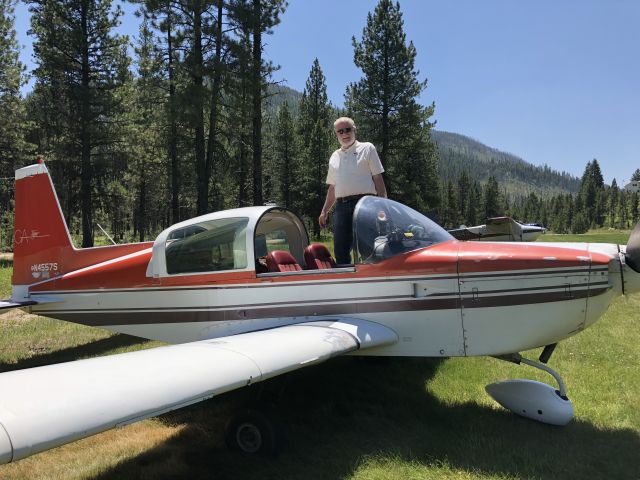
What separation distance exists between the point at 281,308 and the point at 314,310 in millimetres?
332

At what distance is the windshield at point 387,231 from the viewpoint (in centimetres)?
395

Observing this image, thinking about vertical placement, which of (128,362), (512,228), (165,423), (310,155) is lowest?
(165,423)

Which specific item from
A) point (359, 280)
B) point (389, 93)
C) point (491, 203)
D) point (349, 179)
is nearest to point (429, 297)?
point (359, 280)

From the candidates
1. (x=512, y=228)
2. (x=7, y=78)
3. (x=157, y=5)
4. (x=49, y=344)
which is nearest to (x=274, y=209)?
(x=49, y=344)

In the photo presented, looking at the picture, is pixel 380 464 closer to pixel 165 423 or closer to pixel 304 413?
pixel 304 413

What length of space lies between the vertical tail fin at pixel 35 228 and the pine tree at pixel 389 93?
71.0 feet

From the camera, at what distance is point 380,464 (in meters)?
3.17

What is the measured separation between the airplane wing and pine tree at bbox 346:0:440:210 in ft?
77.4

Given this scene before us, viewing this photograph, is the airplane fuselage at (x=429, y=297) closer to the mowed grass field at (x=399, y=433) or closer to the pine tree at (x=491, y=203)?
the mowed grass field at (x=399, y=433)

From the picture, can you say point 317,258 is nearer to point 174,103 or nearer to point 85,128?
point 174,103

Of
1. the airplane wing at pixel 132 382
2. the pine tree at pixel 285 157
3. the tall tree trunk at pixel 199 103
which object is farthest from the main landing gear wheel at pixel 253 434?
the pine tree at pixel 285 157

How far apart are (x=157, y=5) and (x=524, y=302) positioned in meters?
15.3

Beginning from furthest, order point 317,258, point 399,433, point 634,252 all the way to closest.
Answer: point 317,258, point 399,433, point 634,252

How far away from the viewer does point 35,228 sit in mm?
5961
